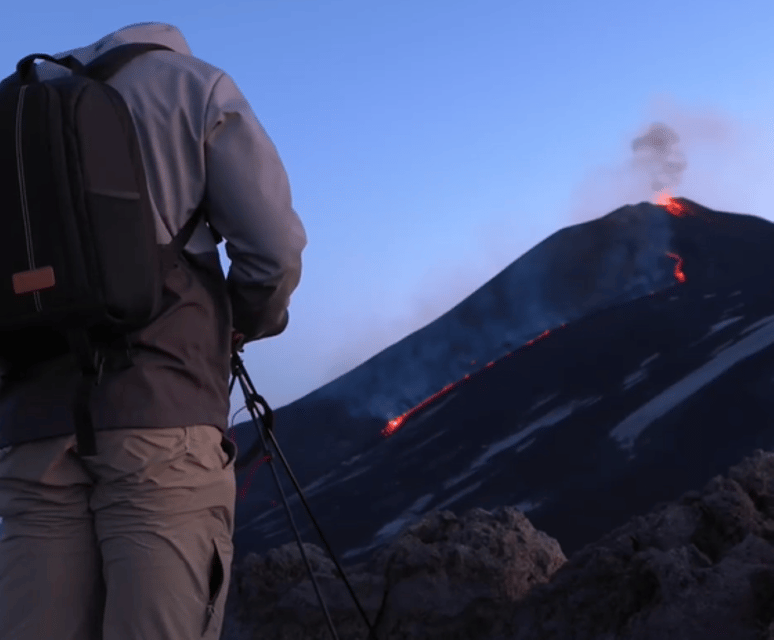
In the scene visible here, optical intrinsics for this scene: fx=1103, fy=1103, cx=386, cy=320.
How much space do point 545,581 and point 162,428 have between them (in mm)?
2157

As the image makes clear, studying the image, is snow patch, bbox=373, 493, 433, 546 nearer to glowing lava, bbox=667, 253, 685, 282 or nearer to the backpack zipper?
glowing lava, bbox=667, 253, 685, 282

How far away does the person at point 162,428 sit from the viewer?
164 cm

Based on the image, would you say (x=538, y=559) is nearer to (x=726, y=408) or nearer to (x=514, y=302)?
(x=726, y=408)

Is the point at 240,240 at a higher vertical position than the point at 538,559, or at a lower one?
higher

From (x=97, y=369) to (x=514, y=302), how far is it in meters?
8.92

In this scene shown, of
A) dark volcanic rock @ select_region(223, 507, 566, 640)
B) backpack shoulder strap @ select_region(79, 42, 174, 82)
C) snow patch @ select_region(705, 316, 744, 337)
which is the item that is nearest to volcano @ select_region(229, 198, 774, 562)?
snow patch @ select_region(705, 316, 744, 337)

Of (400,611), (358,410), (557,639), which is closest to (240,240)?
(557,639)

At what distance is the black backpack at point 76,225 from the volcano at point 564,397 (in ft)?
14.2

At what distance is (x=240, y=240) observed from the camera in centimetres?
182

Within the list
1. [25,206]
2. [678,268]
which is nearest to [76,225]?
[25,206]

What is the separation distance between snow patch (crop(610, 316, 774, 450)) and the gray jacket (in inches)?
204

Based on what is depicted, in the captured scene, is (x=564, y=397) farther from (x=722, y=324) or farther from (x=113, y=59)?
(x=113, y=59)

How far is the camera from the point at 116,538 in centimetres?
164

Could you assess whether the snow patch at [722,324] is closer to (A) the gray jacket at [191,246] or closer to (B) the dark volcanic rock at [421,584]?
(B) the dark volcanic rock at [421,584]
